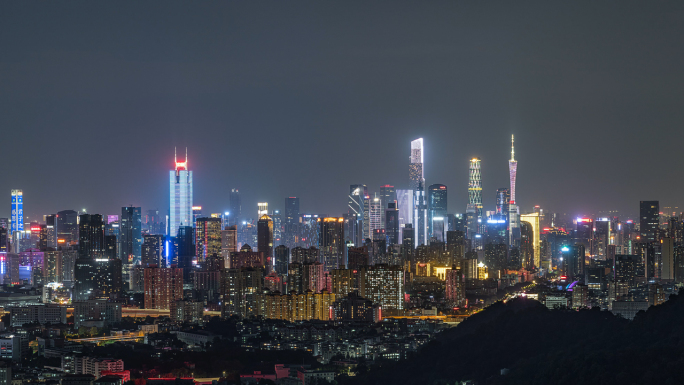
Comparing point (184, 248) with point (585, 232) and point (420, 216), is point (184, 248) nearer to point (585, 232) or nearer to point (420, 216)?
point (420, 216)

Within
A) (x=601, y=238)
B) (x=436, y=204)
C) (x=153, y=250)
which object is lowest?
(x=153, y=250)

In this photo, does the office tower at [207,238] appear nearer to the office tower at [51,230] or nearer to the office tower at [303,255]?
the office tower at [51,230]

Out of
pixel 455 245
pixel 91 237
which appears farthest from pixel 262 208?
pixel 91 237

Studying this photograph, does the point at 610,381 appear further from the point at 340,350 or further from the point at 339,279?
the point at 339,279

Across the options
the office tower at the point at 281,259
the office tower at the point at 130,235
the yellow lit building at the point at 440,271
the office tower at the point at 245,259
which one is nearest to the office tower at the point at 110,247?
the office tower at the point at 130,235

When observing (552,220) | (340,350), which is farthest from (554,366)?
(552,220)

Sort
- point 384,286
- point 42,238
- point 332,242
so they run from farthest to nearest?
point 42,238
point 332,242
point 384,286

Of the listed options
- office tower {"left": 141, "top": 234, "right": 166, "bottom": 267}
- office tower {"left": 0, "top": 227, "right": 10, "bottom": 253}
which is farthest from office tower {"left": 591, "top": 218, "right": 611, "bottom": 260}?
office tower {"left": 0, "top": 227, "right": 10, "bottom": 253}
